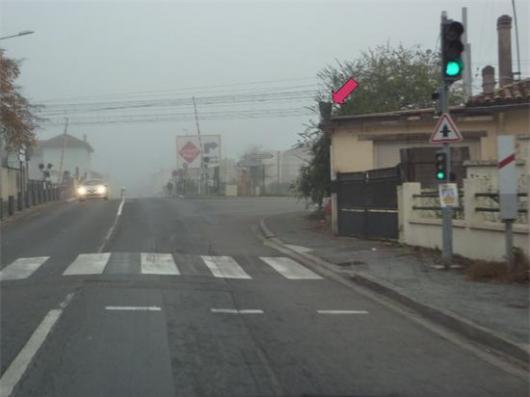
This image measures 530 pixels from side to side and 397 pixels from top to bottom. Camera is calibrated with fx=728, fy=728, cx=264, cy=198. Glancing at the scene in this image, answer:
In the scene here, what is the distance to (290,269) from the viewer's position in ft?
52.1

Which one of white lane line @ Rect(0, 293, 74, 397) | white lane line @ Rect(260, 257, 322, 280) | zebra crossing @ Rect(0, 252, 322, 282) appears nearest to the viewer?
white lane line @ Rect(0, 293, 74, 397)

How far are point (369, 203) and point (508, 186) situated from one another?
8744 millimetres

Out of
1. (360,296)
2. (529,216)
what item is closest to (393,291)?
(360,296)

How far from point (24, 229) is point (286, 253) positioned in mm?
11311

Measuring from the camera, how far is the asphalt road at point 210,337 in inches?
259

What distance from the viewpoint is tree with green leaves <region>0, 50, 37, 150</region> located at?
30859 millimetres

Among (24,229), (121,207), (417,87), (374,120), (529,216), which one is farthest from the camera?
(121,207)

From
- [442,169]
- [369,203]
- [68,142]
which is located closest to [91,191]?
[369,203]

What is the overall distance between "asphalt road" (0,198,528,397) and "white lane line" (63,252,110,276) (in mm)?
44

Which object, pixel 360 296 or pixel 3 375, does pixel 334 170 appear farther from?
pixel 3 375

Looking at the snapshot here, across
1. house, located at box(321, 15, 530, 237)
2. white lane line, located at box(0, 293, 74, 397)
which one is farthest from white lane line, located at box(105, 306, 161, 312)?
house, located at box(321, 15, 530, 237)

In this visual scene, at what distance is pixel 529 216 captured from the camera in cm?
1319

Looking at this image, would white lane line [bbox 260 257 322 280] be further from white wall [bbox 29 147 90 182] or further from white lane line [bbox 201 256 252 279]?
white wall [bbox 29 147 90 182]

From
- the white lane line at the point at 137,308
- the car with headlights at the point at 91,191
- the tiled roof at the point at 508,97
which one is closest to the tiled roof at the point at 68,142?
the car with headlights at the point at 91,191
